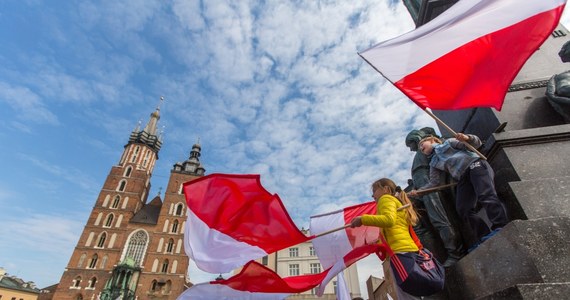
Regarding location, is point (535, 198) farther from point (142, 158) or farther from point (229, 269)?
point (142, 158)

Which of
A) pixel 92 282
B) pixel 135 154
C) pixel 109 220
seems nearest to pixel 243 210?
pixel 92 282

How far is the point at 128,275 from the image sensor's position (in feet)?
106

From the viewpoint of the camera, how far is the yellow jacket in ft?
6.55

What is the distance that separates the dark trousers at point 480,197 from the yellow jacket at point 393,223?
61cm

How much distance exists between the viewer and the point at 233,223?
3.31 metres

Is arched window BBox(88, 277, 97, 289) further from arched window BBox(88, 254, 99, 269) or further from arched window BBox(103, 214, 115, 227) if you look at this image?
arched window BBox(103, 214, 115, 227)

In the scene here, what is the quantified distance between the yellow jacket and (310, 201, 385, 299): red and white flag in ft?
2.34

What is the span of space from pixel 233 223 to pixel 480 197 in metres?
2.41

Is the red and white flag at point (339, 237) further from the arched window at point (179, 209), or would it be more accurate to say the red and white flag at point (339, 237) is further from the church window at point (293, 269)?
the arched window at point (179, 209)

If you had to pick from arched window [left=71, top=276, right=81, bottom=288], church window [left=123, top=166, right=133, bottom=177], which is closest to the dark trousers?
arched window [left=71, top=276, right=81, bottom=288]

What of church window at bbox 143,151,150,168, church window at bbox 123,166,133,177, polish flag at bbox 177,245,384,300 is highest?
church window at bbox 143,151,150,168

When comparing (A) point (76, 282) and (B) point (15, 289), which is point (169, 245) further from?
(B) point (15, 289)

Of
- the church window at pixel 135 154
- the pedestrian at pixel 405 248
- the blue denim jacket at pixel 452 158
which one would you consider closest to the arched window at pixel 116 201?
the church window at pixel 135 154

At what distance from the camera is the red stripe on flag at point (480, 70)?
95.0 inches
